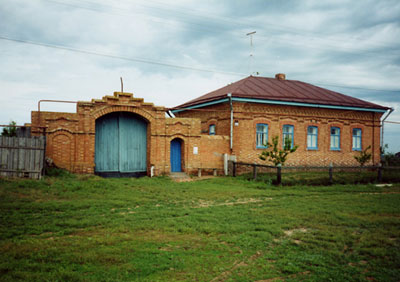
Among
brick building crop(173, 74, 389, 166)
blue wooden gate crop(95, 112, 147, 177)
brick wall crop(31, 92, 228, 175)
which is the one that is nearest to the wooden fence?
brick wall crop(31, 92, 228, 175)

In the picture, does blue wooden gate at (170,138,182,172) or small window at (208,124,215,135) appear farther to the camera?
small window at (208,124,215,135)

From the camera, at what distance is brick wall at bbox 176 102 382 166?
19672mm

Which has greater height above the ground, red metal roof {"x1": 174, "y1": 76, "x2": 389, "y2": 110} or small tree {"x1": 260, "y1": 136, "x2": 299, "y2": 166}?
red metal roof {"x1": 174, "y1": 76, "x2": 389, "y2": 110}

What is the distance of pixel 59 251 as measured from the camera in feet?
17.9

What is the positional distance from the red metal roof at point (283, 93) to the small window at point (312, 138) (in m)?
1.78

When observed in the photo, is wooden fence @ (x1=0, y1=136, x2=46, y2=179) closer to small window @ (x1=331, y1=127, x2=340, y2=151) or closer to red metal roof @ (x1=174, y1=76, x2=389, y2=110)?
red metal roof @ (x1=174, y1=76, x2=389, y2=110)

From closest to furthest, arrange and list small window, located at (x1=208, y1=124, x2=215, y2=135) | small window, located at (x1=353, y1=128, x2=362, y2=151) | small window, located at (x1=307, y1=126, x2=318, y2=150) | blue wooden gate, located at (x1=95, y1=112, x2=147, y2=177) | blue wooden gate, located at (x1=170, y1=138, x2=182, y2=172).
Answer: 1. blue wooden gate, located at (x1=95, y1=112, x2=147, y2=177)
2. blue wooden gate, located at (x1=170, y1=138, x2=182, y2=172)
3. small window, located at (x1=208, y1=124, x2=215, y2=135)
4. small window, located at (x1=307, y1=126, x2=318, y2=150)
5. small window, located at (x1=353, y1=128, x2=362, y2=151)

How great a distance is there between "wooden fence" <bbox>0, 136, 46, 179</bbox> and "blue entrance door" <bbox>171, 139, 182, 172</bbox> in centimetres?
720

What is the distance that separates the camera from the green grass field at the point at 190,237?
4.83 metres

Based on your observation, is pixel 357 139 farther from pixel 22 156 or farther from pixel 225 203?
pixel 22 156

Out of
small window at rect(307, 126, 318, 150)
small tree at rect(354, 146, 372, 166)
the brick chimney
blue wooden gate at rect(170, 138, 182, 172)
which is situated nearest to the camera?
blue wooden gate at rect(170, 138, 182, 172)

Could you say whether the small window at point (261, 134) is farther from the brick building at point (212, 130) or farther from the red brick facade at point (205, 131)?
the red brick facade at point (205, 131)

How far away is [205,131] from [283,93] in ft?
18.8

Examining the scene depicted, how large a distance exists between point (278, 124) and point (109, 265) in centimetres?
1722
